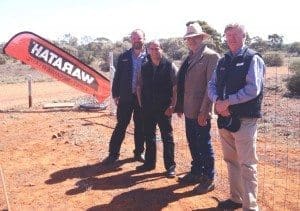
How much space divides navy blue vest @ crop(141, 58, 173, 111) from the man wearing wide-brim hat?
329 mm

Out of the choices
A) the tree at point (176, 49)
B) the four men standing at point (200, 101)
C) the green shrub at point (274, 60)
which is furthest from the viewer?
the tree at point (176, 49)

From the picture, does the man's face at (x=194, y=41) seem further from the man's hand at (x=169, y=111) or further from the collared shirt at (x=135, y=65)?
the collared shirt at (x=135, y=65)

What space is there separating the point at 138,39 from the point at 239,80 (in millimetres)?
2420

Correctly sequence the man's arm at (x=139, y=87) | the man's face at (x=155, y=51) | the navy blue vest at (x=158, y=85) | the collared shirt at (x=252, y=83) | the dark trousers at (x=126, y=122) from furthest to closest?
the dark trousers at (x=126, y=122)
the man's arm at (x=139, y=87)
the navy blue vest at (x=158, y=85)
the man's face at (x=155, y=51)
the collared shirt at (x=252, y=83)

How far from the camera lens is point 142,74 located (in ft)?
22.6

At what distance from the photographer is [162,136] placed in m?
6.85

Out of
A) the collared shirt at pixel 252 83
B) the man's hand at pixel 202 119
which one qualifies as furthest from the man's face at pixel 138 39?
the collared shirt at pixel 252 83

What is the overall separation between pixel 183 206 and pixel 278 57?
2495 centimetres

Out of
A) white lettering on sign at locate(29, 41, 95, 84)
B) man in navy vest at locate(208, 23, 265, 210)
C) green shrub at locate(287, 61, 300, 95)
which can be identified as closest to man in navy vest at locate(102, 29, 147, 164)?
man in navy vest at locate(208, 23, 265, 210)

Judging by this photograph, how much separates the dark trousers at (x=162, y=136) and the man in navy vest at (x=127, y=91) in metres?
0.46

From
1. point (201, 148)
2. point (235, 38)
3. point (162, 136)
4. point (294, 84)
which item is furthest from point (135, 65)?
point (294, 84)

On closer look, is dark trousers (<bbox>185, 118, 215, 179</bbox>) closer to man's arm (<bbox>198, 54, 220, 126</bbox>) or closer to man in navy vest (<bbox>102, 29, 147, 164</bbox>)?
man's arm (<bbox>198, 54, 220, 126</bbox>)

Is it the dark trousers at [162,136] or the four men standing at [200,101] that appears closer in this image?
the four men standing at [200,101]

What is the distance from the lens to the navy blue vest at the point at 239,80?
493 centimetres
